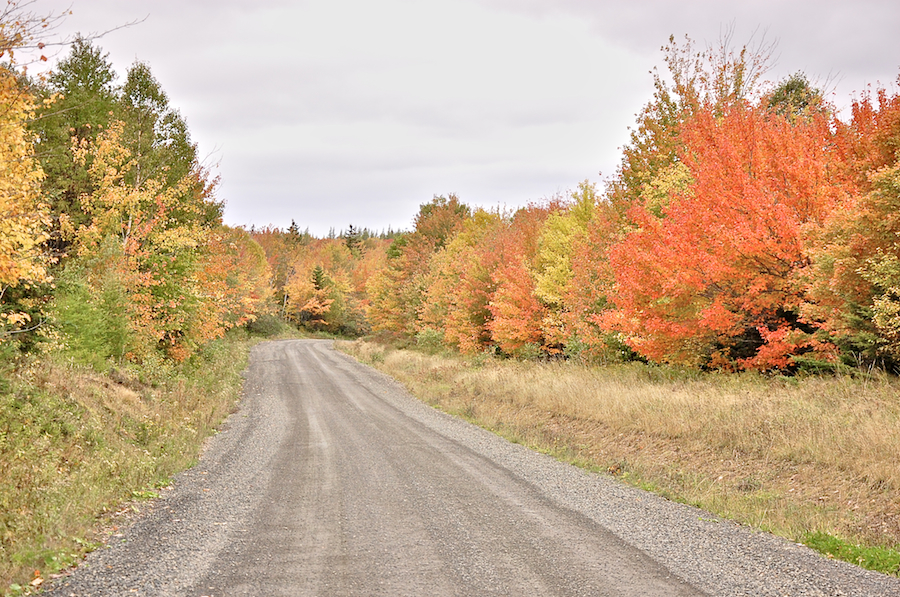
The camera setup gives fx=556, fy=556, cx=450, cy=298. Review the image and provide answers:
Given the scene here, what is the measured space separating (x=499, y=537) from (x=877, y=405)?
25.5ft

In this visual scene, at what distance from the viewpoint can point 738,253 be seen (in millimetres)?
13625

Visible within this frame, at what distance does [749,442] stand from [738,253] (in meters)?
5.25

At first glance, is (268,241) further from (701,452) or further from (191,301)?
(701,452)

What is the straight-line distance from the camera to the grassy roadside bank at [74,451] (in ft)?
19.5

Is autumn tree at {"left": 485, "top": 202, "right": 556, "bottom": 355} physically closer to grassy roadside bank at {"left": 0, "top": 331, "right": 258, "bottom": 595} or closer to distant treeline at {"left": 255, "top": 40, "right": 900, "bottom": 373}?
distant treeline at {"left": 255, "top": 40, "right": 900, "bottom": 373}

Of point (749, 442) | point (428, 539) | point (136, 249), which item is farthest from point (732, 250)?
point (136, 249)

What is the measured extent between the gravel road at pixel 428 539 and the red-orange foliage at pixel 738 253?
635cm

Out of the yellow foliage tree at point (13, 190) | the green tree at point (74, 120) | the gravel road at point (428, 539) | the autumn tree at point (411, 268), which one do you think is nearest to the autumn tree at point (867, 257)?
the gravel road at point (428, 539)

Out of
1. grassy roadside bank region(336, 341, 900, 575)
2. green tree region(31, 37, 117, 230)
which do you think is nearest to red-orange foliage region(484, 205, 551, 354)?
grassy roadside bank region(336, 341, 900, 575)

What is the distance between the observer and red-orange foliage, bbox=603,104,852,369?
532 inches

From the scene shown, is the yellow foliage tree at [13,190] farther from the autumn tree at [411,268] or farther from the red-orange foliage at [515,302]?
the autumn tree at [411,268]

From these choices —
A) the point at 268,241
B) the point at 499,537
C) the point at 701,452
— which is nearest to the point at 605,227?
the point at 701,452

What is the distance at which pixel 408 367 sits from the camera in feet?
107

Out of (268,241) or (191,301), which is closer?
(191,301)
